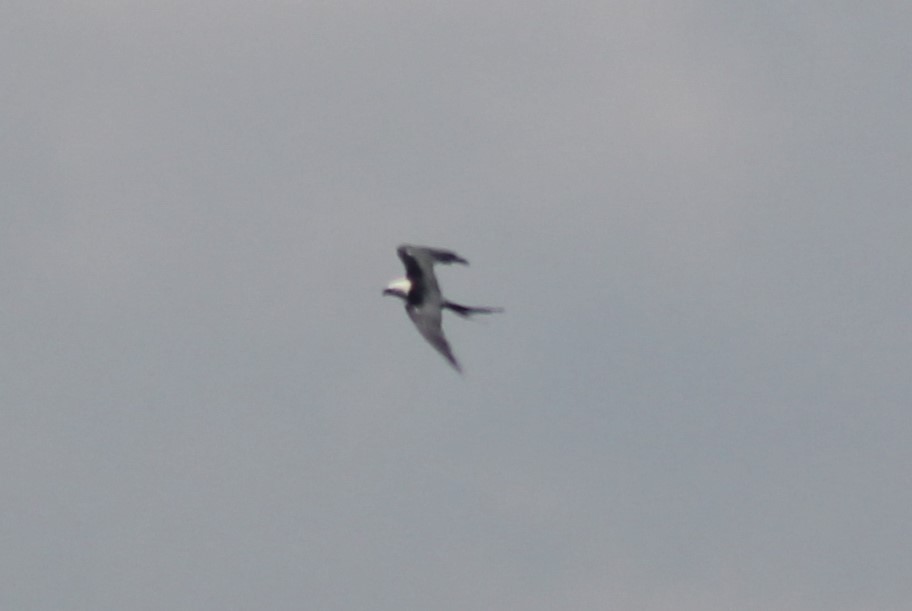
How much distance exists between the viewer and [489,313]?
4866 centimetres

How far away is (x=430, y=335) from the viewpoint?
159ft

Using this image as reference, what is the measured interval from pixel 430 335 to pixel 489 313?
1530 mm

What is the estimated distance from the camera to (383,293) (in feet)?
168

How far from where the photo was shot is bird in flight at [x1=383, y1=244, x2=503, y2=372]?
48.8 m

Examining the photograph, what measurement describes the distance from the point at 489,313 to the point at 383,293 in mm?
3767

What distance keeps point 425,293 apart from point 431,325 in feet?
4.18

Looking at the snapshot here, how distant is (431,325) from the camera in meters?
48.9

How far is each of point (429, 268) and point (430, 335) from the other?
223cm

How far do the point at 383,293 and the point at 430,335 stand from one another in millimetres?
3366

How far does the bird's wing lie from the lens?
1882 inches

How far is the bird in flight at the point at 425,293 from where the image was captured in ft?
160

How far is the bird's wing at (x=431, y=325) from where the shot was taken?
47812mm

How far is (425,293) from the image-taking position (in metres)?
49.9
